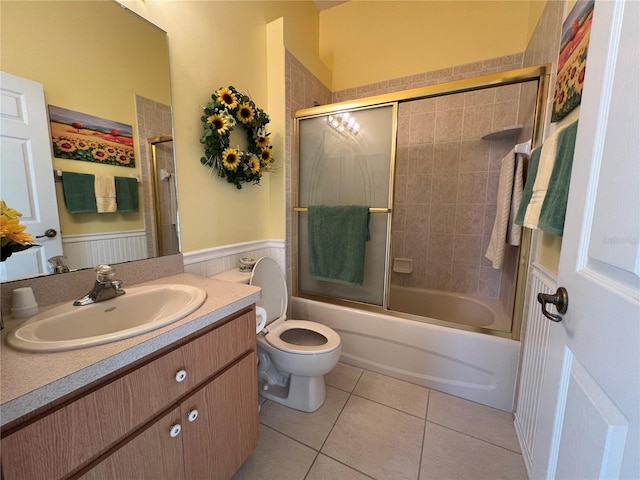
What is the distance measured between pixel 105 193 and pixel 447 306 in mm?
2446

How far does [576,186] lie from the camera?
22.7 inches

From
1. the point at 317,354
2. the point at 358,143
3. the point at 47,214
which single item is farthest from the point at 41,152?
the point at 358,143

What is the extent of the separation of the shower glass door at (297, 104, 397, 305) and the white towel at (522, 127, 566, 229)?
74 cm

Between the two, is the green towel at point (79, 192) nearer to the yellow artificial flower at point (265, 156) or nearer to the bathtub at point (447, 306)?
the yellow artificial flower at point (265, 156)

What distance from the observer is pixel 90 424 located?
570 millimetres

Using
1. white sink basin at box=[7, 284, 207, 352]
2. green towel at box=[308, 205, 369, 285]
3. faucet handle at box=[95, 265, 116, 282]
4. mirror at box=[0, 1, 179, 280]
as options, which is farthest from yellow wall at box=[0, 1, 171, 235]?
green towel at box=[308, 205, 369, 285]

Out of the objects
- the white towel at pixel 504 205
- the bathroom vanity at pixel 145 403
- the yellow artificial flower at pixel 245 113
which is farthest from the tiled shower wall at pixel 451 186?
the bathroom vanity at pixel 145 403

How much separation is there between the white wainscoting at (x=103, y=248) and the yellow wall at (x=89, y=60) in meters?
0.03

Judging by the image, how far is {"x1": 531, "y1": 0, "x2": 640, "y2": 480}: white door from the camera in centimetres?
39

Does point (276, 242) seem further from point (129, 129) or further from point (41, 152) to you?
point (41, 152)

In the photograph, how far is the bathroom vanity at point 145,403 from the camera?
491mm

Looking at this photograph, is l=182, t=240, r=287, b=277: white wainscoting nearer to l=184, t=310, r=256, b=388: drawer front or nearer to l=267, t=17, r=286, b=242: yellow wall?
l=267, t=17, r=286, b=242: yellow wall

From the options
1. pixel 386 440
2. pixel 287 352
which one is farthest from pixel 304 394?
pixel 386 440

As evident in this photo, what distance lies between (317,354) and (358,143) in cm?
136
